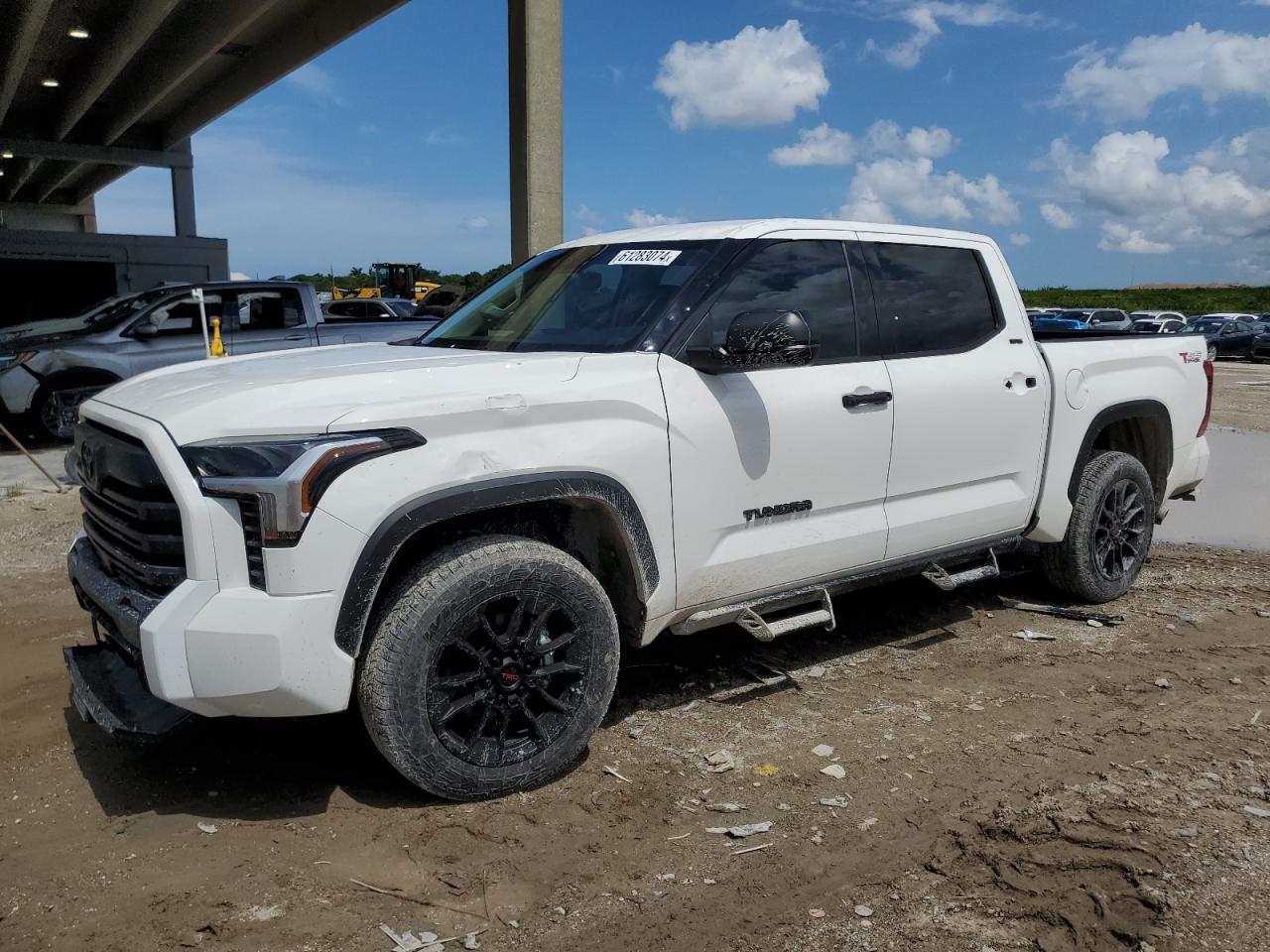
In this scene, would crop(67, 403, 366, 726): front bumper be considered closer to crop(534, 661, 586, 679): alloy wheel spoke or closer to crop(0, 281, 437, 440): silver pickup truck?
crop(534, 661, 586, 679): alloy wheel spoke

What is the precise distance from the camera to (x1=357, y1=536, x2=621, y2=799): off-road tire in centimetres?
309

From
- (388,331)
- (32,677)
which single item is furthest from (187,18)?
(32,677)

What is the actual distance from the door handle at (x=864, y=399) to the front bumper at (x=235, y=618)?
2.05 metres

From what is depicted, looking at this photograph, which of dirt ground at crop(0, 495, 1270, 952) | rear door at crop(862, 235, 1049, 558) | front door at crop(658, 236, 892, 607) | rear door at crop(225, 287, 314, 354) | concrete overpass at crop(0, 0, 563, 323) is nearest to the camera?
dirt ground at crop(0, 495, 1270, 952)

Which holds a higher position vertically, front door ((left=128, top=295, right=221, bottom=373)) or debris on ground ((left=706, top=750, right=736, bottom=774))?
front door ((left=128, top=295, right=221, bottom=373))

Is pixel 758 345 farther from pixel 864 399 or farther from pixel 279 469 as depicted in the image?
pixel 279 469

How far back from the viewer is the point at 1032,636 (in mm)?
5234

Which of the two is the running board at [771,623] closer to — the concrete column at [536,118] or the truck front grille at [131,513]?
the truck front grille at [131,513]

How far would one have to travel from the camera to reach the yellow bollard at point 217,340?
10.1 m

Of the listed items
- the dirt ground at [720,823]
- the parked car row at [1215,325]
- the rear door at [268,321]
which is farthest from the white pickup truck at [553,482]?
the parked car row at [1215,325]

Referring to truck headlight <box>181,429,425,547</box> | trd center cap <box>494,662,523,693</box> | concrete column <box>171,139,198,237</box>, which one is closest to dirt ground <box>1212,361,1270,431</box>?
trd center cap <box>494,662,523,693</box>

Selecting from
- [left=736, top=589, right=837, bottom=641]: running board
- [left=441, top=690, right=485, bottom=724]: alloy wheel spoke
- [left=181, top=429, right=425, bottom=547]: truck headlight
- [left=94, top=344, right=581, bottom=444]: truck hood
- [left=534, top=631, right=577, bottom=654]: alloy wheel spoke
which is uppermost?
[left=94, top=344, right=581, bottom=444]: truck hood

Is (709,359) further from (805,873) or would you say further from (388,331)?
(388,331)

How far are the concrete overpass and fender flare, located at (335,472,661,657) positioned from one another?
37.2 ft
